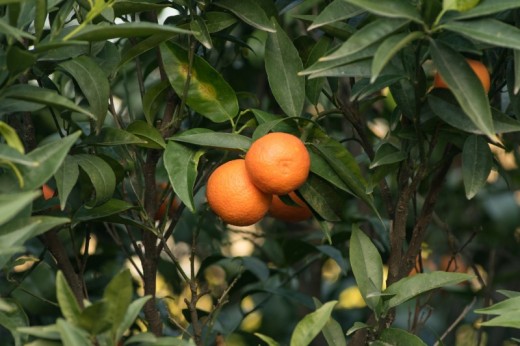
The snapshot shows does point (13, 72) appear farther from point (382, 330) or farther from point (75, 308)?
point (382, 330)

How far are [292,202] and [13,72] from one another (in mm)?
402

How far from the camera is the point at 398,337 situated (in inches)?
41.0

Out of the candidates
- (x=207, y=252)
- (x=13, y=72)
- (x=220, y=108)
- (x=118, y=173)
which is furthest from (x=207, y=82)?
(x=207, y=252)

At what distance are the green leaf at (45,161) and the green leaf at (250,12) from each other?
33cm

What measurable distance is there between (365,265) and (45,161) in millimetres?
419

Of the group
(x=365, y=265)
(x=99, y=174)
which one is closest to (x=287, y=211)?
(x=365, y=265)

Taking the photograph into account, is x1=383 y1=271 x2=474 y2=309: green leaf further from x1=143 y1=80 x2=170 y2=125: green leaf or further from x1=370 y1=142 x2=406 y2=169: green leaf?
x1=143 y1=80 x2=170 y2=125: green leaf

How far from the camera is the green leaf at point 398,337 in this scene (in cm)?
102

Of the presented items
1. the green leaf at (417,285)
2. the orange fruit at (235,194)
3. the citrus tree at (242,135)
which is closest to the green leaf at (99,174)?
the citrus tree at (242,135)

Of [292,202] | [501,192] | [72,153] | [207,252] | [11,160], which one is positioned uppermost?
[11,160]

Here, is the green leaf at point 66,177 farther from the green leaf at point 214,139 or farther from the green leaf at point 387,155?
the green leaf at point 387,155

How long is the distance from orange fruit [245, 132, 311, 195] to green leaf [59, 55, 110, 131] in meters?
0.17

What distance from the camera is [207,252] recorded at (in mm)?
2002

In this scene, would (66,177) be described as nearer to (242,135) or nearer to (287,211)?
(242,135)
